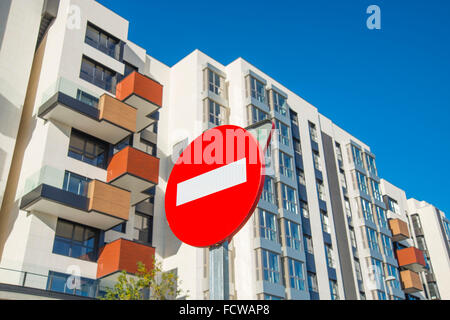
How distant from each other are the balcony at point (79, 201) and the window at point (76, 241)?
1.07 feet

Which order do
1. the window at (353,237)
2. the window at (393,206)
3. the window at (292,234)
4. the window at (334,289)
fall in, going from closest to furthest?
the window at (292,234), the window at (334,289), the window at (353,237), the window at (393,206)

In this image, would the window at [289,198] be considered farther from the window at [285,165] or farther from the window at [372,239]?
the window at [372,239]

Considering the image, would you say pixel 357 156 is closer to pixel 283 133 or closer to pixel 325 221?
pixel 325 221

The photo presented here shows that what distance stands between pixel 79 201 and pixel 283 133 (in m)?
17.7

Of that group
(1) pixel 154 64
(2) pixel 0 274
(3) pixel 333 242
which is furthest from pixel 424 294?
(2) pixel 0 274

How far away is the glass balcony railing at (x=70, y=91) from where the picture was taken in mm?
22797

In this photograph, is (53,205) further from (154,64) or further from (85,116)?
(154,64)

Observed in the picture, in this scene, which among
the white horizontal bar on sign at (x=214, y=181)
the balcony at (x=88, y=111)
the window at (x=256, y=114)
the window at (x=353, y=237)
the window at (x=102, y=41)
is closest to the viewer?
the white horizontal bar on sign at (x=214, y=181)

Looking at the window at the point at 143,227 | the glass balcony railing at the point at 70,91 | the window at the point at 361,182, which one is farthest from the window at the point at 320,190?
the glass balcony railing at the point at 70,91

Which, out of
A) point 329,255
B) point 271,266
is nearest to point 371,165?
point 329,255

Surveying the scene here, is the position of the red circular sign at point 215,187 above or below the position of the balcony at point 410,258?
below

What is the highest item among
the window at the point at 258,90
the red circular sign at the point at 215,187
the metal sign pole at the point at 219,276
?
the window at the point at 258,90

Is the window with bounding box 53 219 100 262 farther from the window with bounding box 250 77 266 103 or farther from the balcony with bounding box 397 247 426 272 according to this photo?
the balcony with bounding box 397 247 426 272
